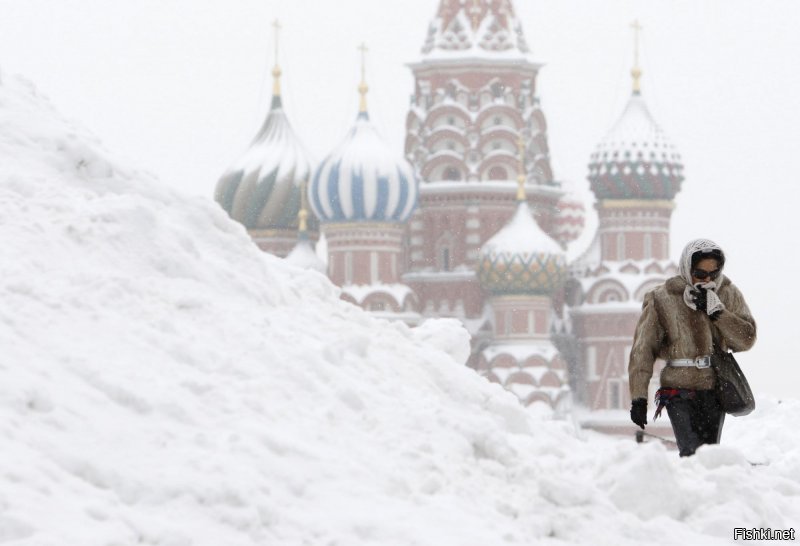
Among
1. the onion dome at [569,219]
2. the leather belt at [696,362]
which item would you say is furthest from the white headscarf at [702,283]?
the onion dome at [569,219]

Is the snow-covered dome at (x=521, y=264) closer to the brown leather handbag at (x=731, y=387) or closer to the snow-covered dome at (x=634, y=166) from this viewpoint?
the snow-covered dome at (x=634, y=166)

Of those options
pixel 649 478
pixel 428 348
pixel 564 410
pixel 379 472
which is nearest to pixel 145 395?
pixel 379 472

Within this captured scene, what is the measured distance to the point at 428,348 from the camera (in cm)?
758

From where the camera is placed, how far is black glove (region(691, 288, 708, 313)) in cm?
612

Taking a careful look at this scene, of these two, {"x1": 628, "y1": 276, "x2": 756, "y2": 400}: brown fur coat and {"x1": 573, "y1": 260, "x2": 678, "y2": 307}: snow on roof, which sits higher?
{"x1": 628, "y1": 276, "x2": 756, "y2": 400}: brown fur coat

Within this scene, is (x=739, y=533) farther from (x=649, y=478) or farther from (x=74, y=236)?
(x=74, y=236)

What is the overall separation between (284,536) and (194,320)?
1.28 metres

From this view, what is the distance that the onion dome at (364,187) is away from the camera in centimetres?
4178

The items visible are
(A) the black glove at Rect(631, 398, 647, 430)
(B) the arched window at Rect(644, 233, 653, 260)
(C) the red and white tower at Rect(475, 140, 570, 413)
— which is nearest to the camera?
(A) the black glove at Rect(631, 398, 647, 430)

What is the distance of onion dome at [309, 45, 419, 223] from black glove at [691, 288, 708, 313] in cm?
3556

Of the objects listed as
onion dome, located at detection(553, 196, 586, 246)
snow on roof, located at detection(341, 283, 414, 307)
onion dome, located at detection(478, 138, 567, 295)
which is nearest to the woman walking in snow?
snow on roof, located at detection(341, 283, 414, 307)

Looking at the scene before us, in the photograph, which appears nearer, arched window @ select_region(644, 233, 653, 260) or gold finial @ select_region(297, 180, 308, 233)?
arched window @ select_region(644, 233, 653, 260)

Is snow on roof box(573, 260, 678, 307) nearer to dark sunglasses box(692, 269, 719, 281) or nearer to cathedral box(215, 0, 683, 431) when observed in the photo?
cathedral box(215, 0, 683, 431)

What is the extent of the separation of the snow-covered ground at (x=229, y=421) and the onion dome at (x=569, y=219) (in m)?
40.3
